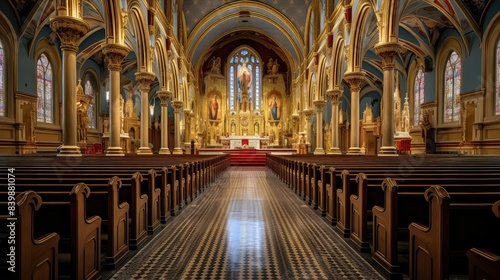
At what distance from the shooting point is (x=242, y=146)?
31.3m

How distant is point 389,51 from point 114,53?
33.7 ft

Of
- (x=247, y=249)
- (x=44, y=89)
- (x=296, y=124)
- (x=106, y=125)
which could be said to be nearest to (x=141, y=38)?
(x=44, y=89)

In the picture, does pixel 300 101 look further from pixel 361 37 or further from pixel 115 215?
pixel 115 215

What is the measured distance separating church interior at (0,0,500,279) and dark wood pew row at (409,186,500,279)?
0.06 feet

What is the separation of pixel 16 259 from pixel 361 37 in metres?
16.0

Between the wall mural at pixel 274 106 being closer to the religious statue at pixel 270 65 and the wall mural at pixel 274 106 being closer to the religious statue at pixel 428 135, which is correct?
the religious statue at pixel 270 65

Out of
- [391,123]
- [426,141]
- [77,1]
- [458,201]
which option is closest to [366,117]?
[426,141]

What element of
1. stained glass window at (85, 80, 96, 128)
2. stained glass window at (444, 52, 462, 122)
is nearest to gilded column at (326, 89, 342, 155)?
stained glass window at (444, 52, 462, 122)

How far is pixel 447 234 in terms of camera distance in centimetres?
256

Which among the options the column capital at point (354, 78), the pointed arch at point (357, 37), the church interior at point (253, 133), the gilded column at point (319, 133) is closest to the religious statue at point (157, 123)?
the church interior at point (253, 133)

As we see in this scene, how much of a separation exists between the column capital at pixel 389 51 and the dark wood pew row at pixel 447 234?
32.6 ft

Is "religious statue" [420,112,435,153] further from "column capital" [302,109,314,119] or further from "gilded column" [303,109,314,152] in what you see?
"gilded column" [303,109,314,152]

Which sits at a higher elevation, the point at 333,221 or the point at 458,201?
the point at 458,201

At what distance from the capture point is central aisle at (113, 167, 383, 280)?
350 centimetres
